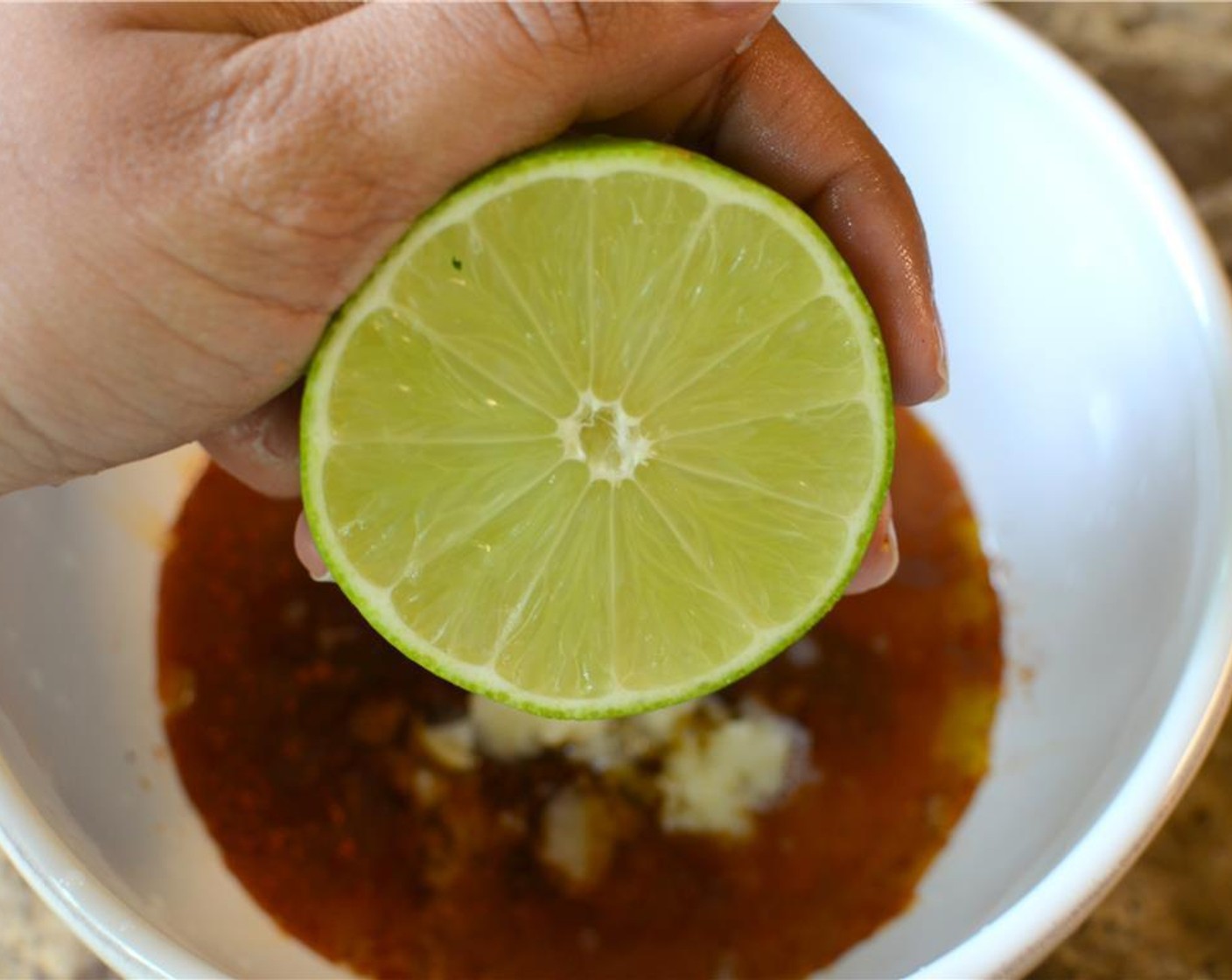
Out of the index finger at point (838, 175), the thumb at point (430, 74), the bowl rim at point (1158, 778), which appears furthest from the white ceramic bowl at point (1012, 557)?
the thumb at point (430, 74)

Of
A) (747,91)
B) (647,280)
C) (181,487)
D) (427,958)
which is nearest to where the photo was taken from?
(647,280)

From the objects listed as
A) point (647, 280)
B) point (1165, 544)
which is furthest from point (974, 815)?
point (647, 280)

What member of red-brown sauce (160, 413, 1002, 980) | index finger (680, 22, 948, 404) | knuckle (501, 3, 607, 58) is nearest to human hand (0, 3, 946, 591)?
knuckle (501, 3, 607, 58)

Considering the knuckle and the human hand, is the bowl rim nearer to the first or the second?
the human hand

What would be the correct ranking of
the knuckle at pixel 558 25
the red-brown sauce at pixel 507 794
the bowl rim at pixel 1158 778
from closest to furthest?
the knuckle at pixel 558 25, the bowl rim at pixel 1158 778, the red-brown sauce at pixel 507 794

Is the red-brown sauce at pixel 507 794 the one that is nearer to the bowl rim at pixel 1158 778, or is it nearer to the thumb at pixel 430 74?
the bowl rim at pixel 1158 778

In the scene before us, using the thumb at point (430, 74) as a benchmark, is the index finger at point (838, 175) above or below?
below

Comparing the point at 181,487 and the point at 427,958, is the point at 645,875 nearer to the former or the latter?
the point at 427,958
